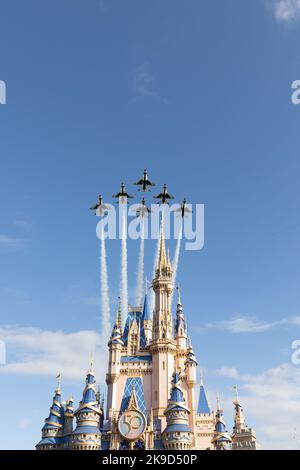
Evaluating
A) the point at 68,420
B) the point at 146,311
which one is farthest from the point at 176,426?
the point at 146,311

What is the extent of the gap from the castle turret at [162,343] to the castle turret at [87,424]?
1289 centimetres

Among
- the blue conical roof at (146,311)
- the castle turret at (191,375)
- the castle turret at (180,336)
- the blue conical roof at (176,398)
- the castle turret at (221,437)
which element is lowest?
the castle turret at (221,437)

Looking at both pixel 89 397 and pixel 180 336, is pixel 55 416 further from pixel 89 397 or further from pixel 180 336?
pixel 180 336

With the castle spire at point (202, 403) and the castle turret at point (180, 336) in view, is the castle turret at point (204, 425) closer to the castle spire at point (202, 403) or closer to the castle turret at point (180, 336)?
the castle spire at point (202, 403)

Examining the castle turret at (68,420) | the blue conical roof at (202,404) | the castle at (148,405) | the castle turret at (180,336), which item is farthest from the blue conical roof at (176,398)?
the castle turret at (68,420)

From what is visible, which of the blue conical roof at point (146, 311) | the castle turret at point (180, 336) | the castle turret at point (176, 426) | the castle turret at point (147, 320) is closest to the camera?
the castle turret at point (176, 426)

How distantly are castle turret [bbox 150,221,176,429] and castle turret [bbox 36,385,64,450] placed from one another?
68.5 feet

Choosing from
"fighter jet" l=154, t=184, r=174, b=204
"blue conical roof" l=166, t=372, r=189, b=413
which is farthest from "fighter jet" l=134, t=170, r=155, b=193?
"blue conical roof" l=166, t=372, r=189, b=413

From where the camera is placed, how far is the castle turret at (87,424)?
80.2m

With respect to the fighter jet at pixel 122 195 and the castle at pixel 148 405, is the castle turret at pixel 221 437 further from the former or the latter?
the fighter jet at pixel 122 195

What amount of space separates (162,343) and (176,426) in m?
20.1

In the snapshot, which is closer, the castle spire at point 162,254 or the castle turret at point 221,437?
the castle turret at point 221,437

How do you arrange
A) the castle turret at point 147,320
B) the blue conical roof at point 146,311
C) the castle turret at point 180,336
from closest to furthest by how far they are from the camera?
1. the castle turret at point 180,336
2. the castle turret at point 147,320
3. the blue conical roof at point 146,311

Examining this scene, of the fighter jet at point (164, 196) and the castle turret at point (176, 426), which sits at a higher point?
the fighter jet at point (164, 196)
